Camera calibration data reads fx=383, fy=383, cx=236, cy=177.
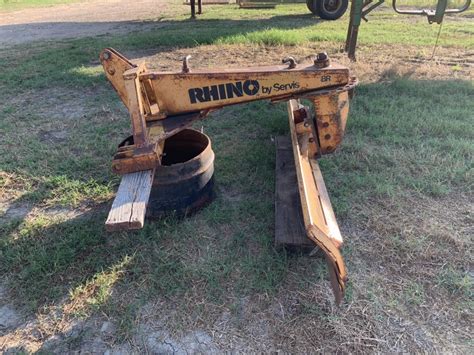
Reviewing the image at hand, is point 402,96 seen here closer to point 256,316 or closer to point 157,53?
point 256,316

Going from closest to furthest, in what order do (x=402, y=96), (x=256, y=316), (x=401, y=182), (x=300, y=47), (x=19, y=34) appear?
(x=256, y=316) < (x=401, y=182) < (x=402, y=96) < (x=300, y=47) < (x=19, y=34)

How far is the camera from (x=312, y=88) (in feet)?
8.56

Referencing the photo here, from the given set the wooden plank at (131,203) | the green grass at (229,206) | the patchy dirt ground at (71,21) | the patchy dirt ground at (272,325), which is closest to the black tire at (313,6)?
the patchy dirt ground at (71,21)

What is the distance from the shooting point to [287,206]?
2861mm

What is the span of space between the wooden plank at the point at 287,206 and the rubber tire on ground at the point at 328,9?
8.92m

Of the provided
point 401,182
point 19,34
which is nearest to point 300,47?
point 401,182

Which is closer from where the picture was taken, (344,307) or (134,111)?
(344,307)

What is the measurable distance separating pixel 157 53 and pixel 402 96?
15.4 feet

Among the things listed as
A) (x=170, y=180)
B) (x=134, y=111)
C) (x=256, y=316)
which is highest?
(x=134, y=111)

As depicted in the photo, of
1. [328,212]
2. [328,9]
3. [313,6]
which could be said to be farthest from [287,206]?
[313,6]

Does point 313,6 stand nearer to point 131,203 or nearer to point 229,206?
point 229,206

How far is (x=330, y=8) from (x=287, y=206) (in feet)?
33.1

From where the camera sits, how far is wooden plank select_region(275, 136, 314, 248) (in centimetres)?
254

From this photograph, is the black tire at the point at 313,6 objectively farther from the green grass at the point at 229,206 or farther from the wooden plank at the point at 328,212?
the wooden plank at the point at 328,212
